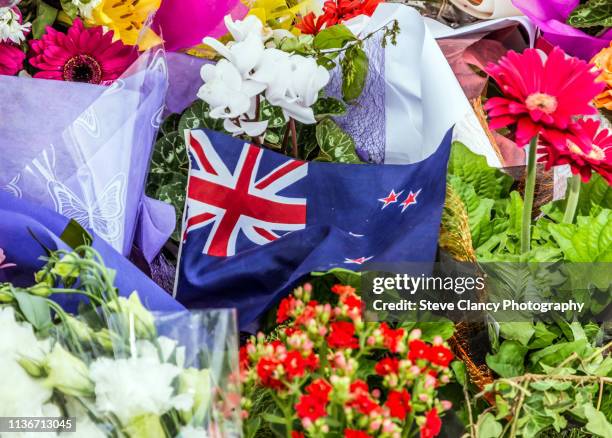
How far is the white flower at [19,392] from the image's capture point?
2.45 feet

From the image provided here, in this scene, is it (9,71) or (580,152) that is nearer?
(580,152)

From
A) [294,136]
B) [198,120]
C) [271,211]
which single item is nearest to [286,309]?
[271,211]

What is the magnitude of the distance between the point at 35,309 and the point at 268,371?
0.76 feet

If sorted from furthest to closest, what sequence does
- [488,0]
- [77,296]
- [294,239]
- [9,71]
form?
1. [488,0]
2. [9,71]
3. [294,239]
4. [77,296]

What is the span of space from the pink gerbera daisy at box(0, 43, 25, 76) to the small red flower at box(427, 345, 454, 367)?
83 cm

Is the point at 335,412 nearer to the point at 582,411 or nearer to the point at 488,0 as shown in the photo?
the point at 582,411

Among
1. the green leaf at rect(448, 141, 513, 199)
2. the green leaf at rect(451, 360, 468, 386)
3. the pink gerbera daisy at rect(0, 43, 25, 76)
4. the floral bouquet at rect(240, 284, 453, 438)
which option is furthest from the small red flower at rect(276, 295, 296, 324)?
the pink gerbera daisy at rect(0, 43, 25, 76)

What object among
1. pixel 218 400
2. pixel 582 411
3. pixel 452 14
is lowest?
pixel 582 411

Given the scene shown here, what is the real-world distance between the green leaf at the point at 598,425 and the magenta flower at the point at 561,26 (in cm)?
95

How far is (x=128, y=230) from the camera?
1.19m

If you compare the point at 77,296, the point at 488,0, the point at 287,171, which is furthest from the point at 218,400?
the point at 488,0

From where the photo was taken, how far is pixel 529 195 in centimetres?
107

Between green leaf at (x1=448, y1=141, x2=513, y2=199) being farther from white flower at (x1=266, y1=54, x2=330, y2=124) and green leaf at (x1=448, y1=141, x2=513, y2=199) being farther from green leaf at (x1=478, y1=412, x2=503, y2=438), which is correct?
green leaf at (x1=478, y1=412, x2=503, y2=438)

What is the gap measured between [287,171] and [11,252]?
402 mm
